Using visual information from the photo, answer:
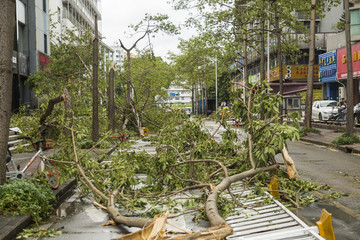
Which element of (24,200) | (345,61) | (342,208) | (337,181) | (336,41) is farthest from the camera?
(336,41)

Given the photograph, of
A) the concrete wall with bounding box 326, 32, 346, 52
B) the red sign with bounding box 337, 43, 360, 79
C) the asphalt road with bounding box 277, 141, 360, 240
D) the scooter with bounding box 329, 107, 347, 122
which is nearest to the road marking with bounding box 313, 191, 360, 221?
the asphalt road with bounding box 277, 141, 360, 240

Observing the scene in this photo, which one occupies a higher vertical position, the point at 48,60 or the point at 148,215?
the point at 48,60

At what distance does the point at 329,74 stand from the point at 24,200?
39.0 m

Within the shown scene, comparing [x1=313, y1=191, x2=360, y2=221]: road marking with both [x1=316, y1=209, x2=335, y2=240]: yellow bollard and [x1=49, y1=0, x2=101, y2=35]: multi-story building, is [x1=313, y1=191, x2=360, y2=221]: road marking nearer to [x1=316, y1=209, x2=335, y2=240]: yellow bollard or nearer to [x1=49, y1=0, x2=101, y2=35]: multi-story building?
[x1=316, y1=209, x2=335, y2=240]: yellow bollard

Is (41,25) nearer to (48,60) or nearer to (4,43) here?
(48,60)

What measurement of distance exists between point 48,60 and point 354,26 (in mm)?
24787

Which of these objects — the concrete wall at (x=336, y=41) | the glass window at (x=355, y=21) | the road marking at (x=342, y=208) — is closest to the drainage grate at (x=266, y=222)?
the road marking at (x=342, y=208)

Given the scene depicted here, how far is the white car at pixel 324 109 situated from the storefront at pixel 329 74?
4.26 m

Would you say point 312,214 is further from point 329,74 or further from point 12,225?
point 329,74

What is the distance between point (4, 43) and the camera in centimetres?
748

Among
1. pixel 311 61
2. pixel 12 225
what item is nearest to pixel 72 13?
pixel 311 61

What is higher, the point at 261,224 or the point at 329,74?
the point at 329,74

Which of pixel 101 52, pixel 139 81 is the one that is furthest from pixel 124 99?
pixel 101 52

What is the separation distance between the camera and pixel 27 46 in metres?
33.6
